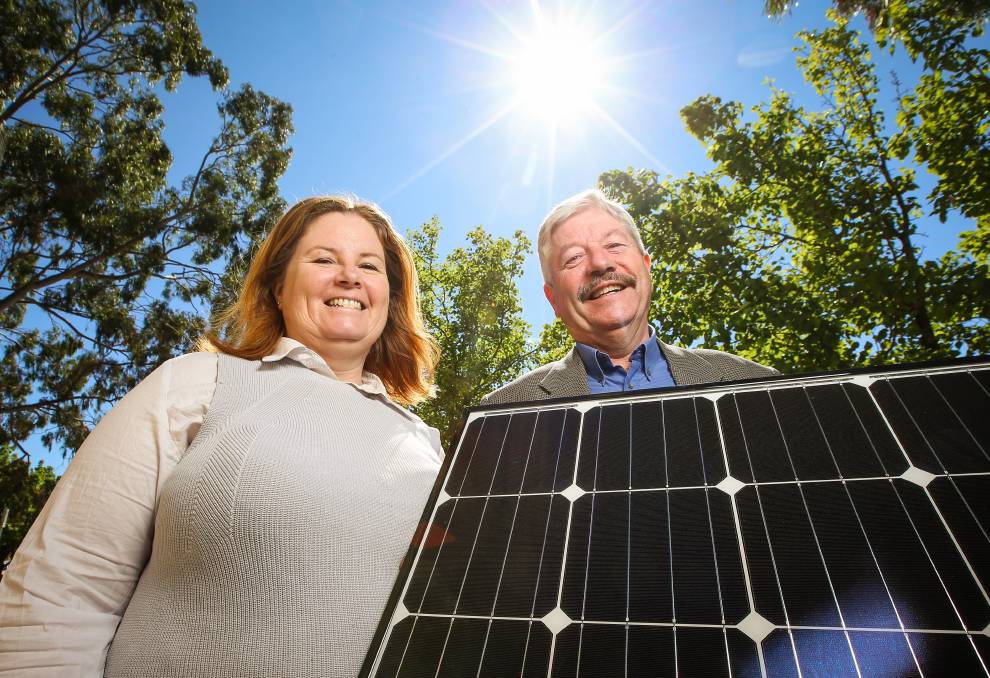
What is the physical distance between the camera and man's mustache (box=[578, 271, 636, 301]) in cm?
482

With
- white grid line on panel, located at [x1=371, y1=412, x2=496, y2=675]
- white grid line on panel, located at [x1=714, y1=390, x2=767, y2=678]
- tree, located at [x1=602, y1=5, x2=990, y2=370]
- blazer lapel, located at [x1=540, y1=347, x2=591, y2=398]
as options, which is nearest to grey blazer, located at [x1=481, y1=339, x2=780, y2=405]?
blazer lapel, located at [x1=540, y1=347, x2=591, y2=398]

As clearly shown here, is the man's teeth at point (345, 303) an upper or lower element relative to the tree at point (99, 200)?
lower

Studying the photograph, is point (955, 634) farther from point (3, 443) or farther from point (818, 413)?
point (3, 443)

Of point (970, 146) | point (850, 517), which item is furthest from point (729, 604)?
point (970, 146)

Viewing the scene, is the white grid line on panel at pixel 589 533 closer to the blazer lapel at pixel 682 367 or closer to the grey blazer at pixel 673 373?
the grey blazer at pixel 673 373

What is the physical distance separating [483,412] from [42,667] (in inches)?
78.4

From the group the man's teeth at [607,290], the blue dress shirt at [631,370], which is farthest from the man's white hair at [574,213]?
the blue dress shirt at [631,370]

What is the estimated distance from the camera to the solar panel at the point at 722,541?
1536 mm

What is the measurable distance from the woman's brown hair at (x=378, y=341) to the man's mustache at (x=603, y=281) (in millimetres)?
1504

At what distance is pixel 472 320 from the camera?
984 inches

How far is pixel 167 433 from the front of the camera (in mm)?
2283

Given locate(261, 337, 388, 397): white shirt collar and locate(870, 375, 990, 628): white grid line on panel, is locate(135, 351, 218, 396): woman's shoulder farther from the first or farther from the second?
locate(870, 375, 990, 628): white grid line on panel

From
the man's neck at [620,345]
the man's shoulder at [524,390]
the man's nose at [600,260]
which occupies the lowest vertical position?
the man's shoulder at [524,390]

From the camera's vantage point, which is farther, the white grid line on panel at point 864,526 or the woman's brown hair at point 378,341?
the woman's brown hair at point 378,341
